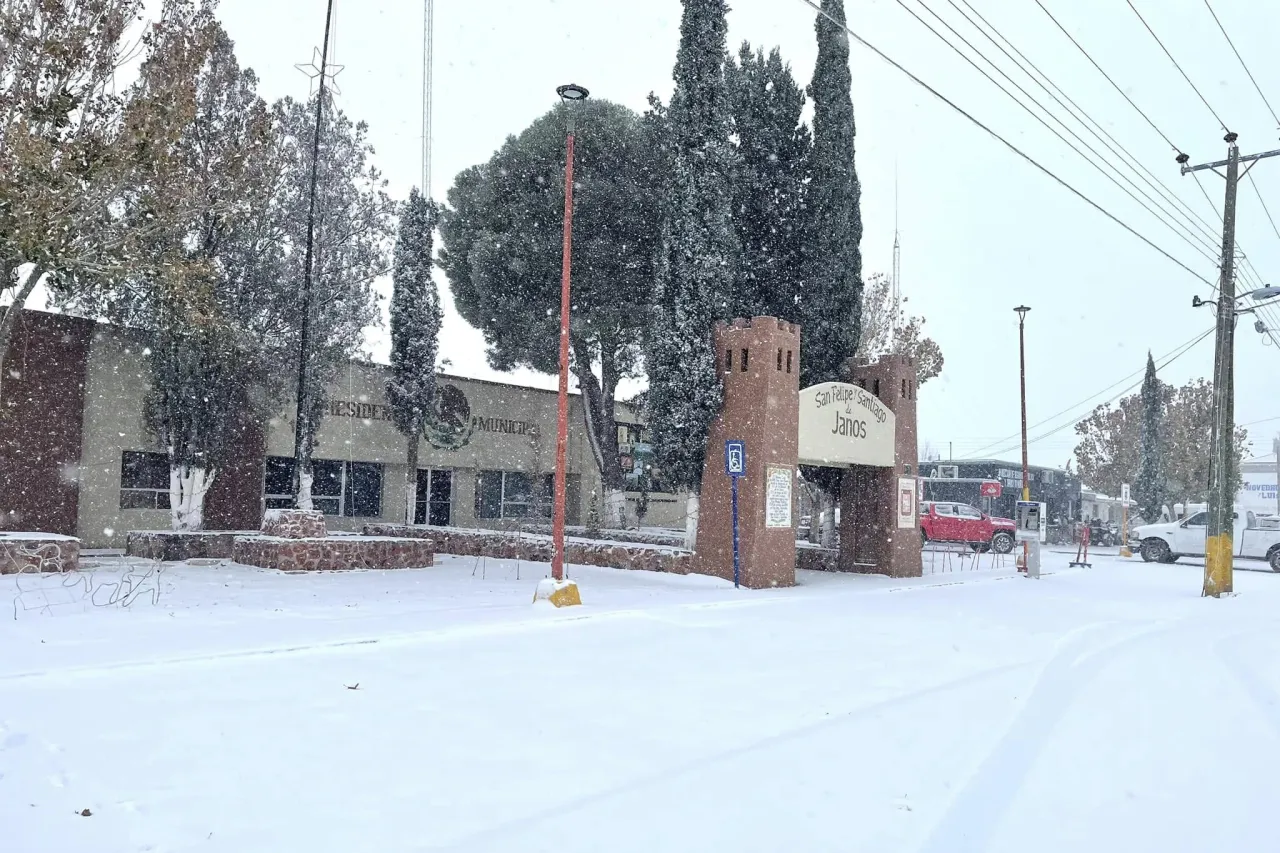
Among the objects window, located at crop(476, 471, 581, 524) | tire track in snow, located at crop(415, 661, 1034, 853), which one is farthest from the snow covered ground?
window, located at crop(476, 471, 581, 524)

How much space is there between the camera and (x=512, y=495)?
35625 mm

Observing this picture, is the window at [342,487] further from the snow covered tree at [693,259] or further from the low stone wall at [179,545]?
the snow covered tree at [693,259]

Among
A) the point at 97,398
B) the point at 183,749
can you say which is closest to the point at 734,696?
the point at 183,749

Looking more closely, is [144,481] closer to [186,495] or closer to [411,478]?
[186,495]

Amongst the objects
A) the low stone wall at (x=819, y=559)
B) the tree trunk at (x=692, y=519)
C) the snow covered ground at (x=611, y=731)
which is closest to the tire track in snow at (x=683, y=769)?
the snow covered ground at (x=611, y=731)

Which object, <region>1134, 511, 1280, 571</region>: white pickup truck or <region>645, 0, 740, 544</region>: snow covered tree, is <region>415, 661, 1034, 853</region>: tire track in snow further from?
<region>1134, 511, 1280, 571</region>: white pickup truck

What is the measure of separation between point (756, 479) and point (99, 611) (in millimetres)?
11431

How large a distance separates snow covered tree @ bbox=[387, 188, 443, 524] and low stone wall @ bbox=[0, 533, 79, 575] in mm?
12551

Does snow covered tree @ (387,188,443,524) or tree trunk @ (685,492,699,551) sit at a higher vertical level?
snow covered tree @ (387,188,443,524)

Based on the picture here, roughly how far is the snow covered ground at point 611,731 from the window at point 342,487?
49.7ft

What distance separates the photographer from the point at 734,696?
341 inches

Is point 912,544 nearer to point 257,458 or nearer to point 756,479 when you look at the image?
point 756,479

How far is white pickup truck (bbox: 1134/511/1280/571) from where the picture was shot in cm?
2995

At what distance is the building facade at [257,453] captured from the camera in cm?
2294
